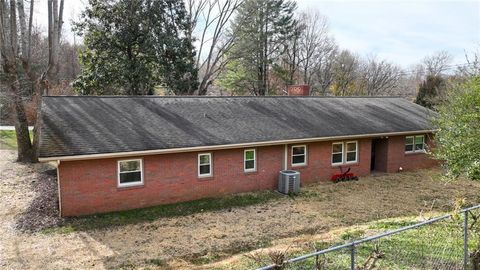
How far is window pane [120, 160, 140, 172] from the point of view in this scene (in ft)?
45.8

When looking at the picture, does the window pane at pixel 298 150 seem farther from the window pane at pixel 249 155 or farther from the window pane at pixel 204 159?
the window pane at pixel 204 159

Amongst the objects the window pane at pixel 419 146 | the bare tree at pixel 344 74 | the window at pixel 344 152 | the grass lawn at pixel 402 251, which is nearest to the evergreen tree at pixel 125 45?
the window at pixel 344 152

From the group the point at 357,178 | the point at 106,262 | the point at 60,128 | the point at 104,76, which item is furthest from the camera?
the point at 104,76

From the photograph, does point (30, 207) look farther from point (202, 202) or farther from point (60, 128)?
point (202, 202)

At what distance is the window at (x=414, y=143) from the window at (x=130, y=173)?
1529 centimetres

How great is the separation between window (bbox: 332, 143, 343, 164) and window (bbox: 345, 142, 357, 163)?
39 cm

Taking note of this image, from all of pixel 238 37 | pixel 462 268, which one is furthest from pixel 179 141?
pixel 238 37

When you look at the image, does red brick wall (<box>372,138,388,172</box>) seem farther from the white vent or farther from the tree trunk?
the tree trunk

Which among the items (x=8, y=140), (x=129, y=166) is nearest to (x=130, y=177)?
(x=129, y=166)

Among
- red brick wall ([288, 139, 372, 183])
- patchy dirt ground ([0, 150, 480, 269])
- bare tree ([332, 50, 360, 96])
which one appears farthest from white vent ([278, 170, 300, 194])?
bare tree ([332, 50, 360, 96])

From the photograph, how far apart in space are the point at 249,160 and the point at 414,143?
11.0 metres

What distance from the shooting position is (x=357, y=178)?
1911cm

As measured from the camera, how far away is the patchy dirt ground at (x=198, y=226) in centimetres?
1011

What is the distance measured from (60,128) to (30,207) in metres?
3.22
